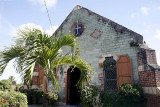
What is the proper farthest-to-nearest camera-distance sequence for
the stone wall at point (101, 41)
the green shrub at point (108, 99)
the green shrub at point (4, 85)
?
the green shrub at point (4, 85) → the stone wall at point (101, 41) → the green shrub at point (108, 99)

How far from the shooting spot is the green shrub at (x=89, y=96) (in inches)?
271

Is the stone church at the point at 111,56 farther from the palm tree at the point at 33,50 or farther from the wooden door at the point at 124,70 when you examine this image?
the palm tree at the point at 33,50

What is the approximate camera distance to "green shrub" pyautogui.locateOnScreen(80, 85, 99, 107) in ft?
22.6

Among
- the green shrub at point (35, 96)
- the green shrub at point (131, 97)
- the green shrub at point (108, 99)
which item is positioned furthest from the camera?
the green shrub at point (35, 96)

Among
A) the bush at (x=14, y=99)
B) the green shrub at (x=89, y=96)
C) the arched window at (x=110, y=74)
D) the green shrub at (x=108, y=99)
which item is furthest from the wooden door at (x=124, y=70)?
the bush at (x=14, y=99)

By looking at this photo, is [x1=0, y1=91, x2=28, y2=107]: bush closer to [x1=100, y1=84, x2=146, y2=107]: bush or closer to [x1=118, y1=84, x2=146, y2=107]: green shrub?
[x1=100, y1=84, x2=146, y2=107]: bush

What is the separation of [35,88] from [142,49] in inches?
306

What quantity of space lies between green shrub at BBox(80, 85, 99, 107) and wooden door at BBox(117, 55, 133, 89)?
4.68 ft

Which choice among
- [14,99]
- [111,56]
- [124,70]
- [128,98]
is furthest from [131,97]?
[14,99]

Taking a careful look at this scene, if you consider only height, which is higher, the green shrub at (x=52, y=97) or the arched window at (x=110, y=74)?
the arched window at (x=110, y=74)

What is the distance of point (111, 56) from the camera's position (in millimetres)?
7863

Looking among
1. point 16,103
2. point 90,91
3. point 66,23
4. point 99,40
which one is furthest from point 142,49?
point 16,103

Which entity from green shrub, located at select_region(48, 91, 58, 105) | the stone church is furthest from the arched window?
green shrub, located at select_region(48, 91, 58, 105)

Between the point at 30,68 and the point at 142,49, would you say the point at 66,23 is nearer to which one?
the point at 142,49
